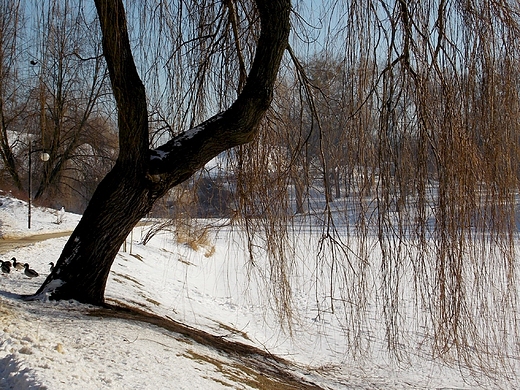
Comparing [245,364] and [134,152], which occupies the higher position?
[134,152]

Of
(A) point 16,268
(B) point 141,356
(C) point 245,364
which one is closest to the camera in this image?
(B) point 141,356

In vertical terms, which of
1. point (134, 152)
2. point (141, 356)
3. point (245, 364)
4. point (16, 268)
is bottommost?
point (245, 364)

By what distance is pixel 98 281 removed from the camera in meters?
4.24

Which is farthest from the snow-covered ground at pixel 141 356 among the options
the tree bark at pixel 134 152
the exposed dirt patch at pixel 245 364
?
the tree bark at pixel 134 152

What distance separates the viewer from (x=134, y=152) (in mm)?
4035

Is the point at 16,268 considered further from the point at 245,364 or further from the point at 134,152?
the point at 245,364

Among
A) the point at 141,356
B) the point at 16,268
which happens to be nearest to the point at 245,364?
the point at 141,356

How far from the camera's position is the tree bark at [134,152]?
387cm

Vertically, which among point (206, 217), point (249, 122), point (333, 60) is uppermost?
point (333, 60)

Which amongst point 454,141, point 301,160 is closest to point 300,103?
point 301,160

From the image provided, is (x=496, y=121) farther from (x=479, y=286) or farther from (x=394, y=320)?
(x=394, y=320)

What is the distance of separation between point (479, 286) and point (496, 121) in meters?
0.99

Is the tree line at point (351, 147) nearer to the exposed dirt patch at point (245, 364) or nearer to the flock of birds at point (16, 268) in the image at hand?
the exposed dirt patch at point (245, 364)

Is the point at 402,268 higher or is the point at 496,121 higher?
the point at 496,121
